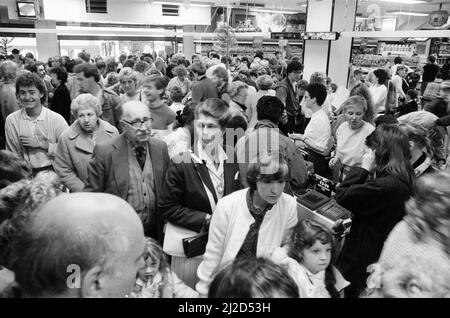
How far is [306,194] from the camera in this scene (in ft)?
8.68

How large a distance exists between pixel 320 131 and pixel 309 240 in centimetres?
237

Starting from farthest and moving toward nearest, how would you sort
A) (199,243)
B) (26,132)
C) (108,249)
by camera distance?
1. (26,132)
2. (199,243)
3. (108,249)

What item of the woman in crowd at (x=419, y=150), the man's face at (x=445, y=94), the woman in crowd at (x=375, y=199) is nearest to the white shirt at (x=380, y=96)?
the man's face at (x=445, y=94)

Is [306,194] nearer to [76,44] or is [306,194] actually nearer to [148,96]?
[148,96]

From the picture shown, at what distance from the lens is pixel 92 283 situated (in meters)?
0.89

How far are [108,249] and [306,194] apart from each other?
77.5 inches

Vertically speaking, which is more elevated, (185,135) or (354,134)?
(185,135)

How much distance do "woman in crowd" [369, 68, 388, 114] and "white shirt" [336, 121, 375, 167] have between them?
9.31 feet

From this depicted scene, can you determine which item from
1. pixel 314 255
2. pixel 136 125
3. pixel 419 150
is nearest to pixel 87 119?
pixel 136 125

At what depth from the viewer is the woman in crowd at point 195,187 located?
7.11ft

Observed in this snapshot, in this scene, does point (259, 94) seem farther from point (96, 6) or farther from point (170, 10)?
point (170, 10)

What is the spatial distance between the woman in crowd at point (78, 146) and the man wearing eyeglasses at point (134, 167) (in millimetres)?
465

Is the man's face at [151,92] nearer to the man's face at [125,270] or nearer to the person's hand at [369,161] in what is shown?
the person's hand at [369,161]
